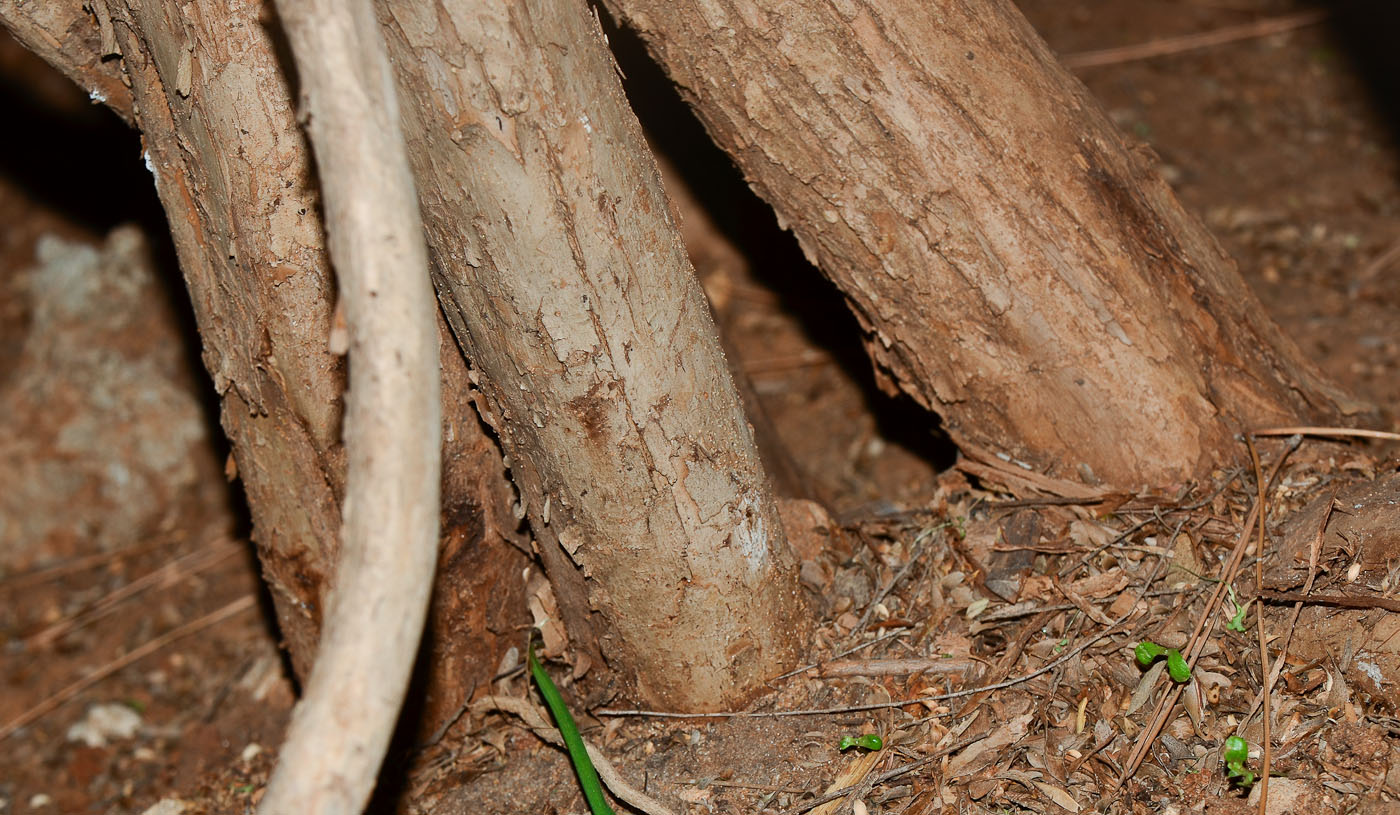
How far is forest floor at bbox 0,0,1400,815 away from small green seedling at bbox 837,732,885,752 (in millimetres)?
25

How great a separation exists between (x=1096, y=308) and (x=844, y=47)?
0.70 meters

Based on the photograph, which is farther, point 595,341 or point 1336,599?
point 1336,599

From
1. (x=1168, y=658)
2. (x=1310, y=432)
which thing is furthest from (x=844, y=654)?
(x=1310, y=432)

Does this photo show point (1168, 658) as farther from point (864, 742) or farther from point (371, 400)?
point (371, 400)

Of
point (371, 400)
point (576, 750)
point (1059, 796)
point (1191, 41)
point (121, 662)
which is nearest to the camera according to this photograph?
point (371, 400)

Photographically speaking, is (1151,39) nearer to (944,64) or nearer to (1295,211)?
(1295,211)

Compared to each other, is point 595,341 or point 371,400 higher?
point 371,400

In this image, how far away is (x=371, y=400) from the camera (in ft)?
3.80

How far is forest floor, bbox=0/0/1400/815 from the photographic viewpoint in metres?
1.75

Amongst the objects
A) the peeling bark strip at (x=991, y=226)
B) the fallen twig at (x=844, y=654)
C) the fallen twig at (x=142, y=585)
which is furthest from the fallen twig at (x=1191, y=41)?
the fallen twig at (x=142, y=585)

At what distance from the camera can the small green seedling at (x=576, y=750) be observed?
1.77m

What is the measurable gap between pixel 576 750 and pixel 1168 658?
1.04m

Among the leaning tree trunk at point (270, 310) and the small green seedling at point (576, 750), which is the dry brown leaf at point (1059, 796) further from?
the leaning tree trunk at point (270, 310)

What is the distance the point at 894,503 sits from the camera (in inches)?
107
